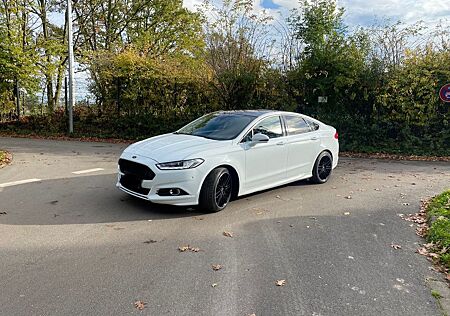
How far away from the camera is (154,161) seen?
5484mm

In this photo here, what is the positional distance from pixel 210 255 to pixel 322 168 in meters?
4.60

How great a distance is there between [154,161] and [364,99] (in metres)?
10.9

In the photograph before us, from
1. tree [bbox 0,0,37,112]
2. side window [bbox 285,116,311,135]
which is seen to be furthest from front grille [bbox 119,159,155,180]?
tree [bbox 0,0,37,112]

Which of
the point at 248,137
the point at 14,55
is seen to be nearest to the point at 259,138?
the point at 248,137

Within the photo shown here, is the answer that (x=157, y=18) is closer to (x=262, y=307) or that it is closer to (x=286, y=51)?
(x=286, y=51)

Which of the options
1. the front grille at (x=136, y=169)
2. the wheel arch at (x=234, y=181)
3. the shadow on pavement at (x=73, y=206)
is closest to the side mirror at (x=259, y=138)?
the wheel arch at (x=234, y=181)

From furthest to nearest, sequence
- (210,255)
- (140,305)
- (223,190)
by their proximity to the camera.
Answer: (223,190), (210,255), (140,305)

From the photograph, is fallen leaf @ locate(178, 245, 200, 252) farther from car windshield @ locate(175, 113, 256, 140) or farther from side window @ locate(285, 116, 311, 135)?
side window @ locate(285, 116, 311, 135)

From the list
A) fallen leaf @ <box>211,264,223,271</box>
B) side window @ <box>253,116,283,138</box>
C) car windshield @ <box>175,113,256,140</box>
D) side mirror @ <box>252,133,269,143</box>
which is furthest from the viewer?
side window @ <box>253,116,283,138</box>

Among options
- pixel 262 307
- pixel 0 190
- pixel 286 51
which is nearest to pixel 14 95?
pixel 286 51

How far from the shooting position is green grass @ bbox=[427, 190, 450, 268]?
442cm

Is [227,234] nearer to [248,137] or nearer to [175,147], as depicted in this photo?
[175,147]

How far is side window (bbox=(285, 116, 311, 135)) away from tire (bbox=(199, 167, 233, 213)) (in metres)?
1.96

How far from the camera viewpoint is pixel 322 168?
26.7 feet
